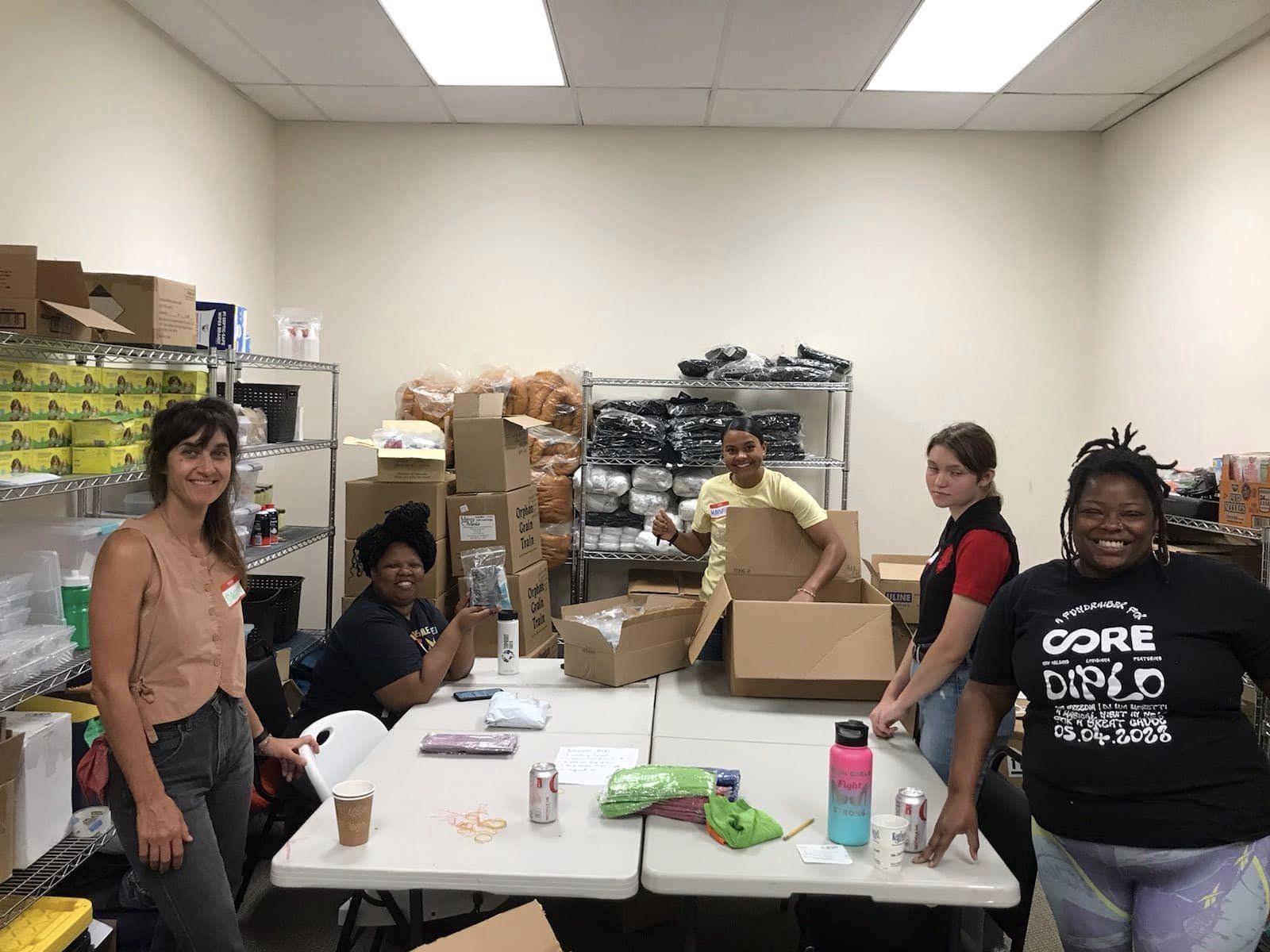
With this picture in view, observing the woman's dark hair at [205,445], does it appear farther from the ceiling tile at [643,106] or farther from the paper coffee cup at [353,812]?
the ceiling tile at [643,106]

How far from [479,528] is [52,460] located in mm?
1859

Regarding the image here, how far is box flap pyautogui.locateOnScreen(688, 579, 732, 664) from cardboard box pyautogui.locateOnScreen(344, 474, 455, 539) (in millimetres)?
1739

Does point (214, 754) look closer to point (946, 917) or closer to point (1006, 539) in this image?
point (946, 917)

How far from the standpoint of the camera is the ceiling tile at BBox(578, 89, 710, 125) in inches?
159

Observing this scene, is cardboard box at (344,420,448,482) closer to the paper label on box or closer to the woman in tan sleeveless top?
the paper label on box

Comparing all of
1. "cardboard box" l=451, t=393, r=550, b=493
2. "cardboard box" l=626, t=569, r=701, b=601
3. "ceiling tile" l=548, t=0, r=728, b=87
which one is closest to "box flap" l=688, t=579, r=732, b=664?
"cardboard box" l=626, t=569, r=701, b=601

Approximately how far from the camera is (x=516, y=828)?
1676 millimetres

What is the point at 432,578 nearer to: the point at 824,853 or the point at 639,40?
the point at 639,40

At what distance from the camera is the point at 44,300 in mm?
2260

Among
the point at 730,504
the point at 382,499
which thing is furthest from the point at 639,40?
the point at 382,499

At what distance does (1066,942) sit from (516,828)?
1.05 m

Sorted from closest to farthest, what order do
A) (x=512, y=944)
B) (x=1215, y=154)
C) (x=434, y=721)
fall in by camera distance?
(x=512, y=944) < (x=434, y=721) < (x=1215, y=154)

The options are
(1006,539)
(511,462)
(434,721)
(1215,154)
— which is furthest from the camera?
(511,462)

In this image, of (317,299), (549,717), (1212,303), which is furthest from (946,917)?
(317,299)
